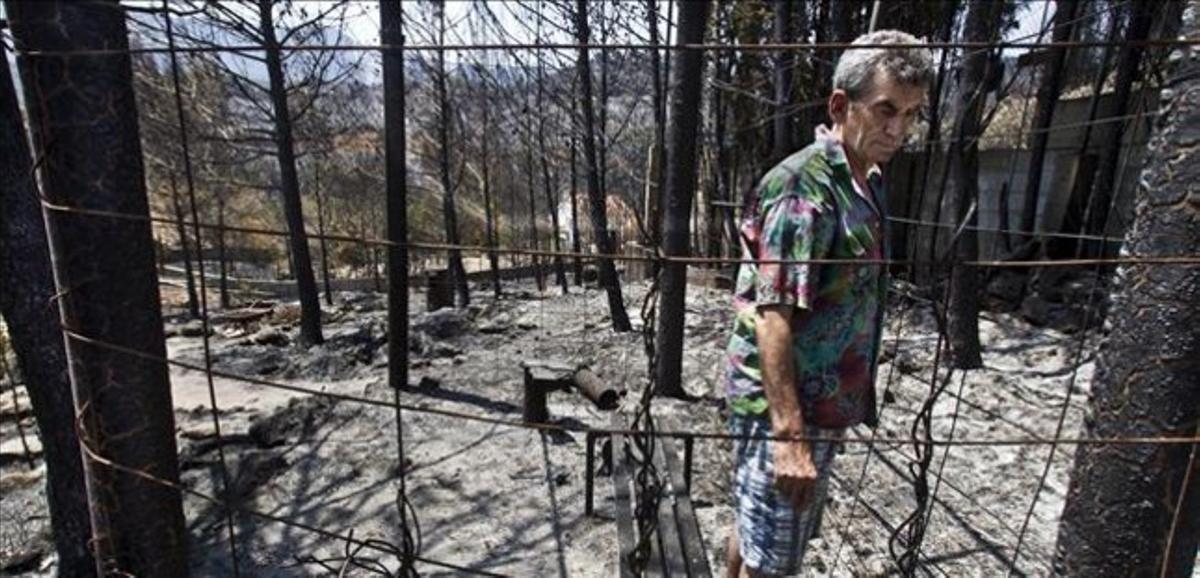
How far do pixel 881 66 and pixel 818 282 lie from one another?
1.53 feet

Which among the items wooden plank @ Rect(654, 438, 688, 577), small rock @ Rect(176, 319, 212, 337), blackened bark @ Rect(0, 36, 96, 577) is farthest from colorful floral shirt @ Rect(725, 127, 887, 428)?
small rock @ Rect(176, 319, 212, 337)

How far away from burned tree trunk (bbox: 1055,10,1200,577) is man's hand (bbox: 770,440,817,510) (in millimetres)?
857

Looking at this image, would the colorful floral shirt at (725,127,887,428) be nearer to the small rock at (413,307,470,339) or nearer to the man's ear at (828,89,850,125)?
the man's ear at (828,89,850,125)

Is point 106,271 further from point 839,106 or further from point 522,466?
point 522,466

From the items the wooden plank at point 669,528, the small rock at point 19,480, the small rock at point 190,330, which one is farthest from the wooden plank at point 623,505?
the small rock at point 190,330

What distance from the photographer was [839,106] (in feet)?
4.97

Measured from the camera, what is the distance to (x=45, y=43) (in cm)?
125

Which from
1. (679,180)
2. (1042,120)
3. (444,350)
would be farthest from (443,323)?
(1042,120)

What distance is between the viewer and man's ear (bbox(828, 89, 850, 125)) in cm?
150

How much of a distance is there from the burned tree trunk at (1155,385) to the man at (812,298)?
0.63 m

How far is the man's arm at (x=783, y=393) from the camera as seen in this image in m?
1.42

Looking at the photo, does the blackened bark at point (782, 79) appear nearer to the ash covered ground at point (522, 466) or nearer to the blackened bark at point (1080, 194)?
the ash covered ground at point (522, 466)

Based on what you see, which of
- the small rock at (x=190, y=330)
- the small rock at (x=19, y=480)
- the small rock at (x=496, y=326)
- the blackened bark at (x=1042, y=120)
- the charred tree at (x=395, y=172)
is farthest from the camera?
the small rock at (x=190, y=330)

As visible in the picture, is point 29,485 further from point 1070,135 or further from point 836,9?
point 1070,135
